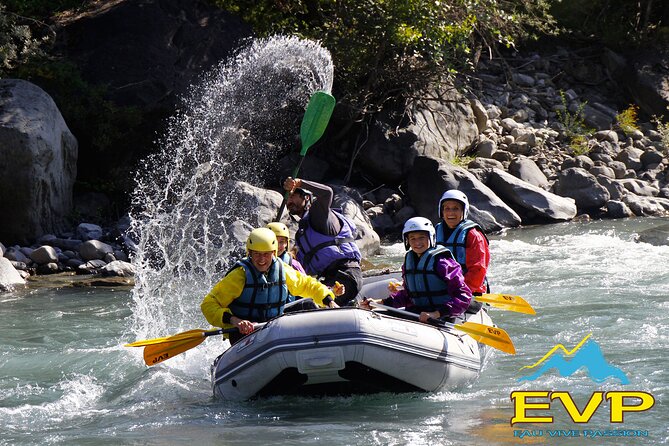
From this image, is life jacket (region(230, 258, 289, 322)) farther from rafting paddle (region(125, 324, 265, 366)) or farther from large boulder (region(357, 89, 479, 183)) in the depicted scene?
large boulder (region(357, 89, 479, 183))

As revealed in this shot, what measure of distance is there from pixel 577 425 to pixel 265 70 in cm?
892

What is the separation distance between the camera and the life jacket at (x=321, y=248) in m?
6.87

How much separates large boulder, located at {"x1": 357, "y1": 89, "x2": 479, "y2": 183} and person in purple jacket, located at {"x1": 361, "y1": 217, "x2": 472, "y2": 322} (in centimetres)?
753

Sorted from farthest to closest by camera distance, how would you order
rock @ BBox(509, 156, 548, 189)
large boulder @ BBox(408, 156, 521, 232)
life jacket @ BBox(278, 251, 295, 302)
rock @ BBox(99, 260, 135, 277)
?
rock @ BBox(509, 156, 548, 189)
large boulder @ BBox(408, 156, 521, 232)
rock @ BBox(99, 260, 135, 277)
life jacket @ BBox(278, 251, 295, 302)

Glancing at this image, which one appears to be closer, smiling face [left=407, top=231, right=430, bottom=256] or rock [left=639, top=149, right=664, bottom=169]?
smiling face [left=407, top=231, right=430, bottom=256]

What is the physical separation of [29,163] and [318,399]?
6624 mm

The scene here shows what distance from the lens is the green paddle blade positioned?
28.5ft

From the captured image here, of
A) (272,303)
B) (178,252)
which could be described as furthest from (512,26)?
(272,303)

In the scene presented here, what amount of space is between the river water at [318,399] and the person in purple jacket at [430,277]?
0.56 m

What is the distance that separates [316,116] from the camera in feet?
28.7

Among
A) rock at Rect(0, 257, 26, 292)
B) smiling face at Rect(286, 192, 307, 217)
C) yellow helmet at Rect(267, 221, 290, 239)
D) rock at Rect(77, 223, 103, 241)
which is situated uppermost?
smiling face at Rect(286, 192, 307, 217)

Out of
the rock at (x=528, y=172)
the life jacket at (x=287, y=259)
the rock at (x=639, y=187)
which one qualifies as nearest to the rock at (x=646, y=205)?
the rock at (x=639, y=187)

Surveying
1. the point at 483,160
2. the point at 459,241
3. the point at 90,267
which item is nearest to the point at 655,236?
Result: the point at 483,160

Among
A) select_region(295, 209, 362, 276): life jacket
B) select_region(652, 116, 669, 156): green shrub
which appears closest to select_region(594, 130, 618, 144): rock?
select_region(652, 116, 669, 156): green shrub
